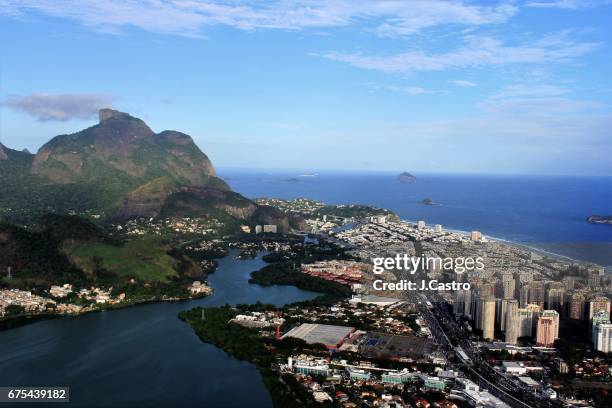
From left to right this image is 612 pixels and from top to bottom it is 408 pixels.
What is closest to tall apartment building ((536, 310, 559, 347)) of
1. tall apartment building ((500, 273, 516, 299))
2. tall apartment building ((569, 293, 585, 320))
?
tall apartment building ((569, 293, 585, 320))

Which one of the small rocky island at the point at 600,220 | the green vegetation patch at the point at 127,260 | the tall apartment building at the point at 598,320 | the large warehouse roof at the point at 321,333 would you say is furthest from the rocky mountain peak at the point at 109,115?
the tall apartment building at the point at 598,320

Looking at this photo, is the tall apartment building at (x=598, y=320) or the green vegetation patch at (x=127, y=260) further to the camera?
the green vegetation patch at (x=127, y=260)

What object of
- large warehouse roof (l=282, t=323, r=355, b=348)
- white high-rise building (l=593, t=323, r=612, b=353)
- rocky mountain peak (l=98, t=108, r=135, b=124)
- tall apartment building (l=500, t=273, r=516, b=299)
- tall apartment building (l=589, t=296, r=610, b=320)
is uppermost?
rocky mountain peak (l=98, t=108, r=135, b=124)

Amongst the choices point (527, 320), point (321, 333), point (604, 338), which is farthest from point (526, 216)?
point (321, 333)

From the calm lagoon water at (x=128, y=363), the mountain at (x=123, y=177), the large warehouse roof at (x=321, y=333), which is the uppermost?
the mountain at (x=123, y=177)

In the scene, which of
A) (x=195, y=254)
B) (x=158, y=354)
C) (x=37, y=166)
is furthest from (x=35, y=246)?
(x=37, y=166)

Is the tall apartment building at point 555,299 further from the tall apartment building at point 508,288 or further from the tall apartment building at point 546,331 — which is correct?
the tall apartment building at point 546,331

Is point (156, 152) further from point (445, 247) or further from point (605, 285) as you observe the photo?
point (605, 285)

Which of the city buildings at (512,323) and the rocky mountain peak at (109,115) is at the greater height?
the rocky mountain peak at (109,115)

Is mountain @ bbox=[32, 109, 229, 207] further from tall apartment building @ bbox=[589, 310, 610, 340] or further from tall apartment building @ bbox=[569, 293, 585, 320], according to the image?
tall apartment building @ bbox=[589, 310, 610, 340]
